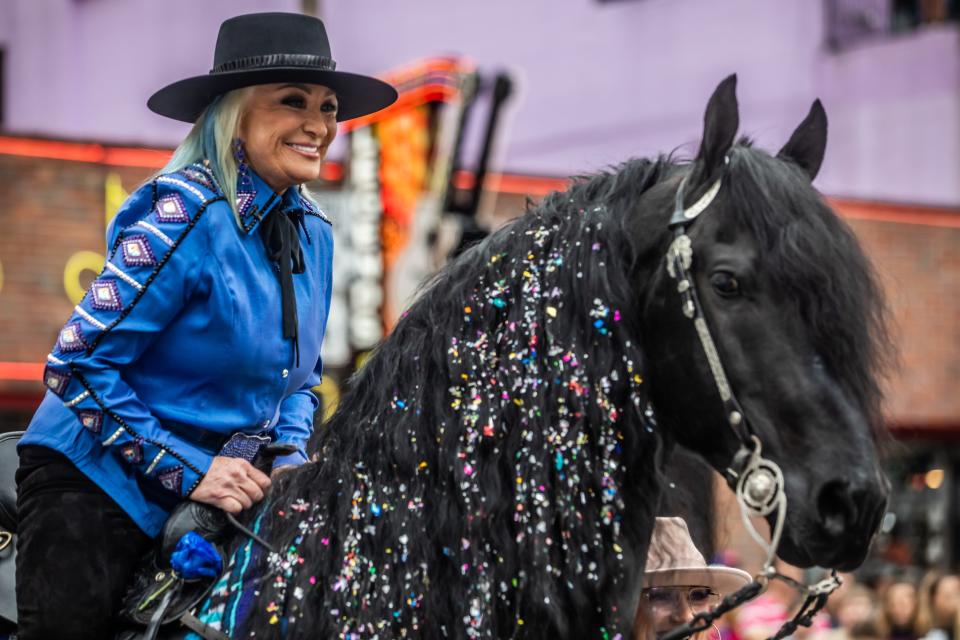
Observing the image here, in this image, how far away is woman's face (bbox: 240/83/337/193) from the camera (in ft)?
10.8

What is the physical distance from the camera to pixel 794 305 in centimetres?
272

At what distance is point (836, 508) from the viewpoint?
265 cm

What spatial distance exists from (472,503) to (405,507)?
0.16 meters

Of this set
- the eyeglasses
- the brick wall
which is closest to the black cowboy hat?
the eyeglasses

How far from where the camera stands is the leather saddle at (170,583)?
9.79ft

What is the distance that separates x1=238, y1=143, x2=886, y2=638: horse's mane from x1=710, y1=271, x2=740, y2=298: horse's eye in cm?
9

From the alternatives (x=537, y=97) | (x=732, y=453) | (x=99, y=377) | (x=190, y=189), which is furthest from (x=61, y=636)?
(x=537, y=97)

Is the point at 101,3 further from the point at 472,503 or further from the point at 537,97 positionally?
the point at 472,503

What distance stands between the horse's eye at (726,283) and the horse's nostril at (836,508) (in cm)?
→ 44

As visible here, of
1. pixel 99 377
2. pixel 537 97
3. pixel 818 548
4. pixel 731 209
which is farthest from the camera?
pixel 537 97

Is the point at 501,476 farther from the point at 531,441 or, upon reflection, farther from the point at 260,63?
the point at 260,63

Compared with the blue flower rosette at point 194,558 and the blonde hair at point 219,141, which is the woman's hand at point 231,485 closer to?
the blue flower rosette at point 194,558

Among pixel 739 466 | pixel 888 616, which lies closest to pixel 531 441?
pixel 739 466

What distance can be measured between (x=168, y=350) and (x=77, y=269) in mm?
9526
